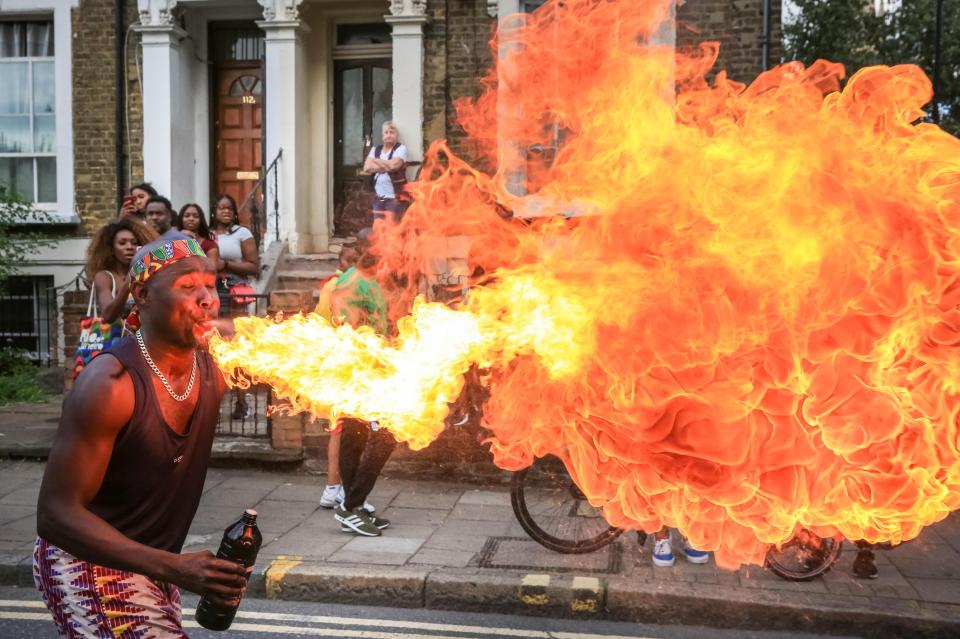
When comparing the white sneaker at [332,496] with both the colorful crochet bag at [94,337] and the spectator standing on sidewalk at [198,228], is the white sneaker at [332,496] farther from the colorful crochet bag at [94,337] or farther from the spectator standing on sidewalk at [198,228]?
the spectator standing on sidewalk at [198,228]

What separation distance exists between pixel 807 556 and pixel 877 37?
14.8m

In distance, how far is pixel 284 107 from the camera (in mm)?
13320

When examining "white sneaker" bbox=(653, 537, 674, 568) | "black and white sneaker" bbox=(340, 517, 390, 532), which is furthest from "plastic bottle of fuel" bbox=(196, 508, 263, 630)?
"black and white sneaker" bbox=(340, 517, 390, 532)

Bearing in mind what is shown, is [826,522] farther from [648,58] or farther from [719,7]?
[719,7]

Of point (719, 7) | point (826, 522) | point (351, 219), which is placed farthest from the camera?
point (351, 219)

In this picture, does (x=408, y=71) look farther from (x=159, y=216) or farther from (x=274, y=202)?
(x=159, y=216)

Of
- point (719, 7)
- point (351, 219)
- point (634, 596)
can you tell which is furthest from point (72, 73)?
point (634, 596)

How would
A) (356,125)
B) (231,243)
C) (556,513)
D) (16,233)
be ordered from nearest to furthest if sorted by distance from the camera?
1. (556,513)
2. (231,243)
3. (16,233)
4. (356,125)

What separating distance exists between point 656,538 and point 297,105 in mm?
9366

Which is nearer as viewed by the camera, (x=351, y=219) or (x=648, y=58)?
(x=648, y=58)

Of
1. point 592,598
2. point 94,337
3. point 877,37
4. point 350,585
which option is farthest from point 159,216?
point 877,37

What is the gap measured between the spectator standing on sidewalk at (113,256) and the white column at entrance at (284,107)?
235 inches

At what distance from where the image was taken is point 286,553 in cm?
638

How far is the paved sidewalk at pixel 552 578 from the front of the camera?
5.51 m
